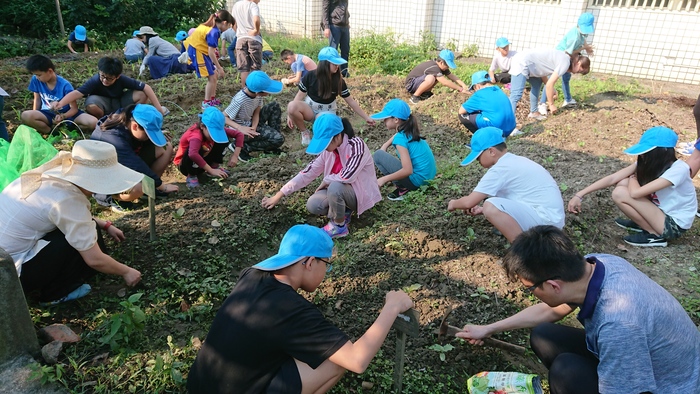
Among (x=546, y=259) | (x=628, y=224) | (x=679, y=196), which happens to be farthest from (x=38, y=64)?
(x=679, y=196)

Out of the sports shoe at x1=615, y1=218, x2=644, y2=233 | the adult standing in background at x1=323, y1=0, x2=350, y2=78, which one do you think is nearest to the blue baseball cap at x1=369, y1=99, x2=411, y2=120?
the sports shoe at x1=615, y1=218, x2=644, y2=233

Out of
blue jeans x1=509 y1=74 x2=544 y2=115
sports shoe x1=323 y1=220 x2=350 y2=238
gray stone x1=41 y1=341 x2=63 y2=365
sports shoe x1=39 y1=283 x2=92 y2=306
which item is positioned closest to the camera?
gray stone x1=41 y1=341 x2=63 y2=365

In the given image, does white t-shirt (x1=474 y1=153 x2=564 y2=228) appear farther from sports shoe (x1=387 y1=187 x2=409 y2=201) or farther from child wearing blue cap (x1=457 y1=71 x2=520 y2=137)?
child wearing blue cap (x1=457 y1=71 x2=520 y2=137)

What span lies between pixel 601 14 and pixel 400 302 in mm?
9160

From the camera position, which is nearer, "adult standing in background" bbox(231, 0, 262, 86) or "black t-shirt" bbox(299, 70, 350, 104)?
"black t-shirt" bbox(299, 70, 350, 104)

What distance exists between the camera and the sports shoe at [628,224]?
4434 mm

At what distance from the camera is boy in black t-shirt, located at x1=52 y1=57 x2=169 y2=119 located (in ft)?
19.3

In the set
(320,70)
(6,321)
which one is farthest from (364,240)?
(320,70)

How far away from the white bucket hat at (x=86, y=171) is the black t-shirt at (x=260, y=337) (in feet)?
4.32

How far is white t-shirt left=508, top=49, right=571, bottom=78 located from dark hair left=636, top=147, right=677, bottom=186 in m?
3.26

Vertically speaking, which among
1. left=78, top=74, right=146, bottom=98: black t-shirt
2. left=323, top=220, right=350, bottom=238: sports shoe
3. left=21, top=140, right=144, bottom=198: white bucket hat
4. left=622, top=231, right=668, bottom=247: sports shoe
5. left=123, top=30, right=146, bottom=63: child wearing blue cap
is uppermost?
left=21, top=140, right=144, bottom=198: white bucket hat

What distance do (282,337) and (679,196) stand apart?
12.0 ft

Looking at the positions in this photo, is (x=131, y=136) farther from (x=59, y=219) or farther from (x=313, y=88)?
(x=313, y=88)

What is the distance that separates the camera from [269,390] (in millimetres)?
2131
